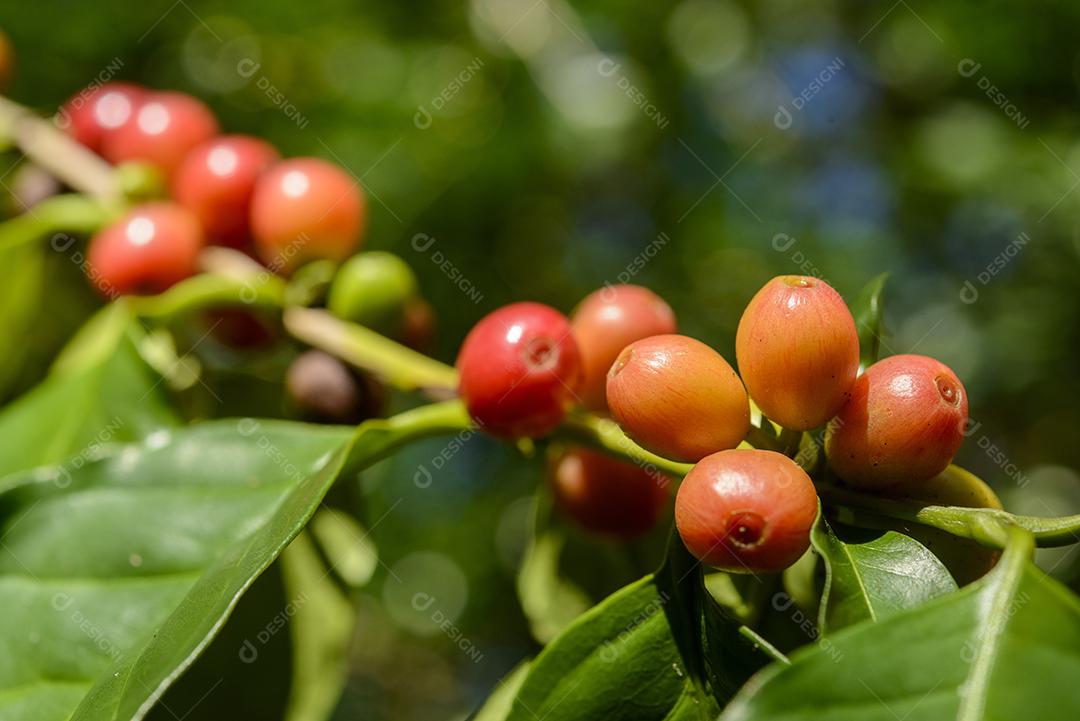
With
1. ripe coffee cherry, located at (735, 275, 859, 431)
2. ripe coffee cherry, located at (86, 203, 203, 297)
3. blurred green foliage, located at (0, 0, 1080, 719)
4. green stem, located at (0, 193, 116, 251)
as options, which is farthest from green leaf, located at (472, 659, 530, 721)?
blurred green foliage, located at (0, 0, 1080, 719)

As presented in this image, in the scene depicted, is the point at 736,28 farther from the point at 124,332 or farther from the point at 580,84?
the point at 124,332

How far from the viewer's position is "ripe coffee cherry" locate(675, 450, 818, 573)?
960mm

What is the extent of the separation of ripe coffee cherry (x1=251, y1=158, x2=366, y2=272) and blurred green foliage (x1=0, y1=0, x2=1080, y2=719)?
4.07 ft

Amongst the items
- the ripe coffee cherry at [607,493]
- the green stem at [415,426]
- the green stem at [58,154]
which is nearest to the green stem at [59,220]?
the green stem at [58,154]

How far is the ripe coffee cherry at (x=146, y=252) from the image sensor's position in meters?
1.78

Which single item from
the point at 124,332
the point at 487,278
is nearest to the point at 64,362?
the point at 124,332

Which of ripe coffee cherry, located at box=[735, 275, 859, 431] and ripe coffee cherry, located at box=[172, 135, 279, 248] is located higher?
ripe coffee cherry, located at box=[735, 275, 859, 431]

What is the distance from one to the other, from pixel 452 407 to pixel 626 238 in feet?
7.76

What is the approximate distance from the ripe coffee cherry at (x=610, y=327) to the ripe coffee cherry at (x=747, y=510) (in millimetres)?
401

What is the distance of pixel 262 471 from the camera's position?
1.42 m

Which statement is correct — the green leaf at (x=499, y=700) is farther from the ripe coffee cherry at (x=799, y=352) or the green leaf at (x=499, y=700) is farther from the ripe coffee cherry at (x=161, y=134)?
the ripe coffee cherry at (x=161, y=134)

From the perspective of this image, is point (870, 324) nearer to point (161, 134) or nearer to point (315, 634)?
point (315, 634)

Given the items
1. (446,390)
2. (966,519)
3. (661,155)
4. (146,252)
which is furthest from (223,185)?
(661,155)

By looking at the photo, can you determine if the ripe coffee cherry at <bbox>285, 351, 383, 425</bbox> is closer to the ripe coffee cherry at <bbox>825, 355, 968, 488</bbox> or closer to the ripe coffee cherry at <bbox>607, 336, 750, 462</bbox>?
the ripe coffee cherry at <bbox>607, 336, 750, 462</bbox>
